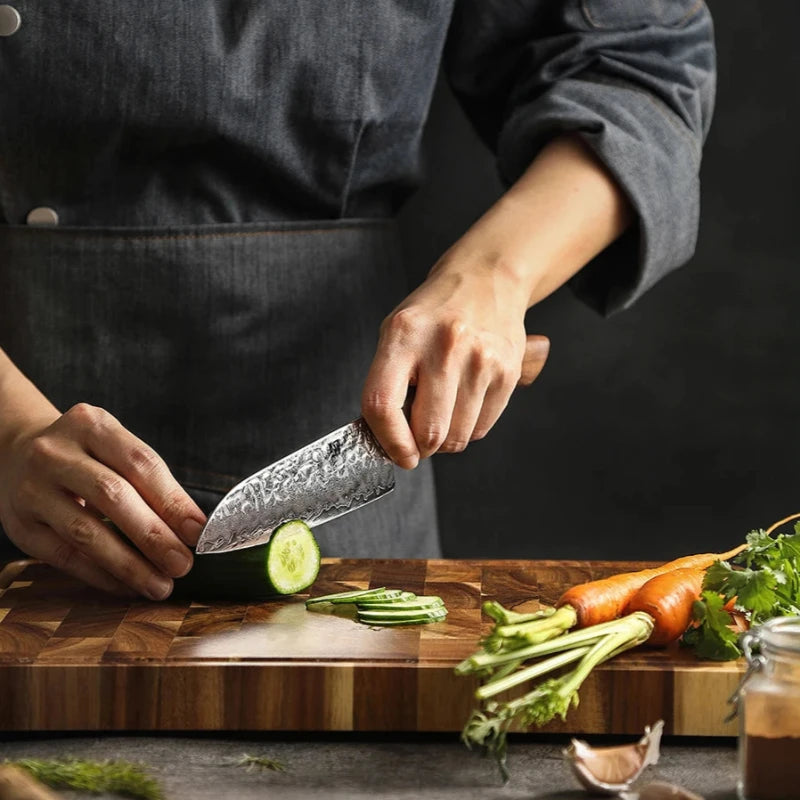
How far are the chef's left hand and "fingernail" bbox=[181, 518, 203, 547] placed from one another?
0.26 m

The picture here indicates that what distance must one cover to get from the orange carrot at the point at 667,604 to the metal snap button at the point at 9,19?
1217mm

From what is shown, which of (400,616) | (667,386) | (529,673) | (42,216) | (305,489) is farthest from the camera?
(667,386)

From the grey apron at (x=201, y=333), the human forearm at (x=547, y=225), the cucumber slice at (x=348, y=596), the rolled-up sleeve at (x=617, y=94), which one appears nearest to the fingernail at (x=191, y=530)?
the cucumber slice at (x=348, y=596)

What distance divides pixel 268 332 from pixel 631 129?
67 cm

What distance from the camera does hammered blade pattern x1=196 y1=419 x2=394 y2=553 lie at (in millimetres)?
1689

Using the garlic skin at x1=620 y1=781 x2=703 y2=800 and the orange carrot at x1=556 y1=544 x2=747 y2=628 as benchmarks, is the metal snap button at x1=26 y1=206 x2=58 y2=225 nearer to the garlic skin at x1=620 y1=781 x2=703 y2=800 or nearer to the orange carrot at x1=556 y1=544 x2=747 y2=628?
the orange carrot at x1=556 y1=544 x2=747 y2=628

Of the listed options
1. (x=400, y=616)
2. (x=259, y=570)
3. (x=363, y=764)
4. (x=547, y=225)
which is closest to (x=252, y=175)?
(x=547, y=225)

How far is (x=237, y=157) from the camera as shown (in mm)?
2027

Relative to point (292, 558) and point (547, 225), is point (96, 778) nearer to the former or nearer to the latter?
point (292, 558)

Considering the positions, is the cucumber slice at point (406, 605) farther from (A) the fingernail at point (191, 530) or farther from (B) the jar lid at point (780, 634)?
(B) the jar lid at point (780, 634)

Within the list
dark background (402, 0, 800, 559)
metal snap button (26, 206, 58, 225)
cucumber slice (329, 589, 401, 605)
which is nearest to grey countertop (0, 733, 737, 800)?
cucumber slice (329, 589, 401, 605)

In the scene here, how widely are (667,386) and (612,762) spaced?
1.52 metres

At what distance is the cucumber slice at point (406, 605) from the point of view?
163 cm

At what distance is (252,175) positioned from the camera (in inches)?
81.2
